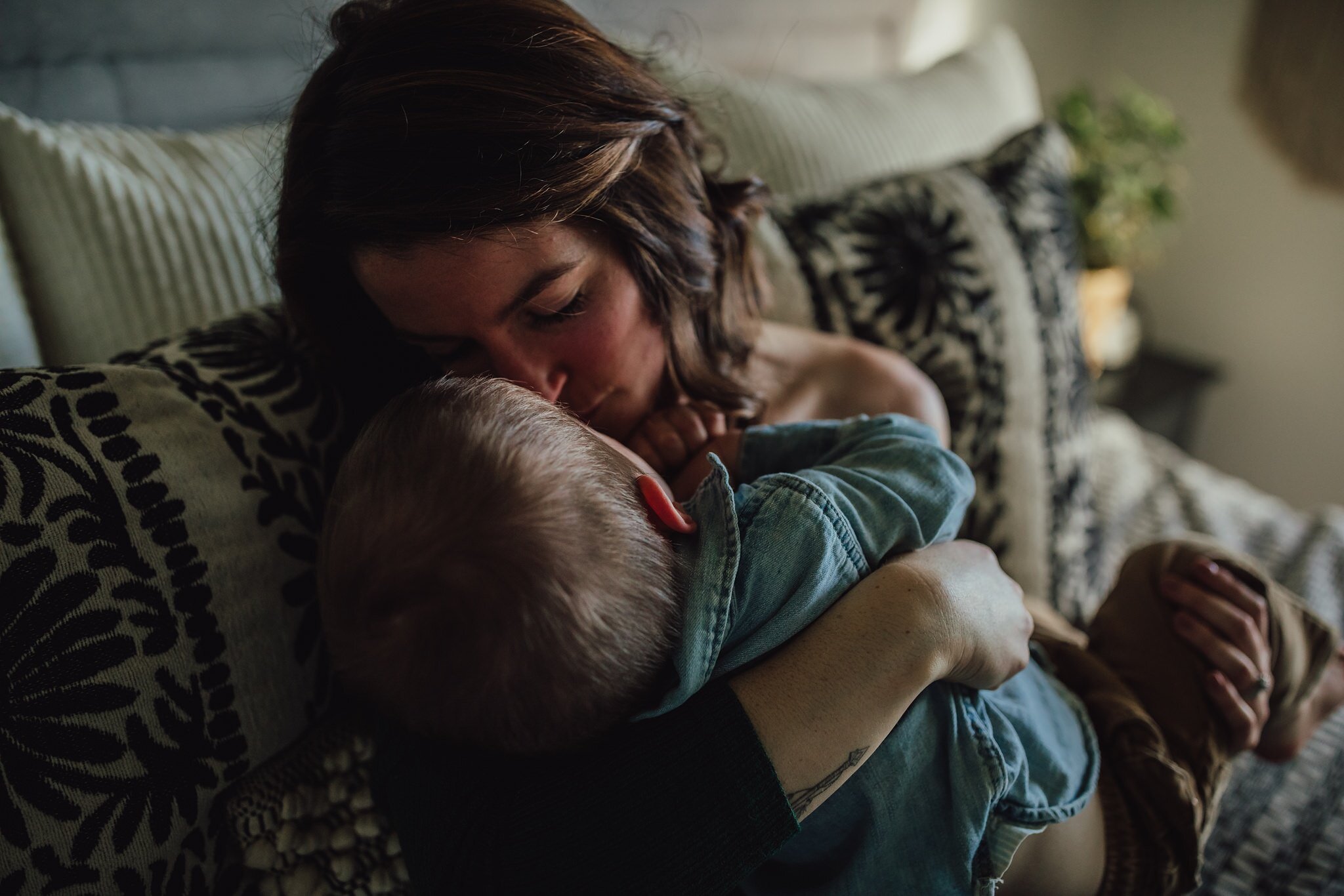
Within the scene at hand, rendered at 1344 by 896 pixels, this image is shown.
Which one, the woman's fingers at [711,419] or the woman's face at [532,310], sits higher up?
the woman's face at [532,310]

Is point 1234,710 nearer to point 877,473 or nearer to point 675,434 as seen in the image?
point 877,473

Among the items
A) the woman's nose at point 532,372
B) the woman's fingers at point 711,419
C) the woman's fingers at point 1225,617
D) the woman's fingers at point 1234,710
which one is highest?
the woman's nose at point 532,372

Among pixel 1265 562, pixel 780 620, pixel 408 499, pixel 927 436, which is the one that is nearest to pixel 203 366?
pixel 408 499

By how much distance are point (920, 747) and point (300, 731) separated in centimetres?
48

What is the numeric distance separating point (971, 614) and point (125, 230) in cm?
85

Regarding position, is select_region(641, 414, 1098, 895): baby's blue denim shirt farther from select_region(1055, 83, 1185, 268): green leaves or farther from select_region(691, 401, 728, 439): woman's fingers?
select_region(1055, 83, 1185, 268): green leaves

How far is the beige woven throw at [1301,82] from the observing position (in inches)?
77.5

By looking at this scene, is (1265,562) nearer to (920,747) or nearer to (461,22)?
(920,747)

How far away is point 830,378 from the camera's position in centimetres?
97

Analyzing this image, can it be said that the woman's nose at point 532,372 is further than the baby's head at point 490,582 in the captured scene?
Yes

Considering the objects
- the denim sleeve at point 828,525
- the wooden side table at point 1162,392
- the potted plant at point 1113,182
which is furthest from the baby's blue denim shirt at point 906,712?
the wooden side table at point 1162,392

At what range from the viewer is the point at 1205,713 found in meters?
0.84

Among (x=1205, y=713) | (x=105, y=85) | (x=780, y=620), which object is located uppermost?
(x=105, y=85)

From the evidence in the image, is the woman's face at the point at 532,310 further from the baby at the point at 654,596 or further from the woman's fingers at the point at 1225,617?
the woman's fingers at the point at 1225,617
